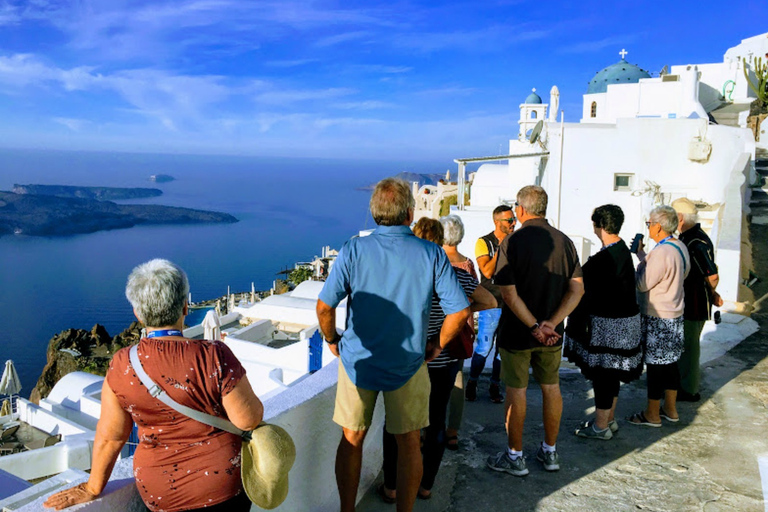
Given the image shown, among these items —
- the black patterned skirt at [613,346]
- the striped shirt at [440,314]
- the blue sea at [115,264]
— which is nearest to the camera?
the striped shirt at [440,314]

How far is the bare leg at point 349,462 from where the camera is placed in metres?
2.62

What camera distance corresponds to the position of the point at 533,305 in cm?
331

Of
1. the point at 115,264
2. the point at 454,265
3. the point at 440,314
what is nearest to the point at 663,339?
the point at 454,265

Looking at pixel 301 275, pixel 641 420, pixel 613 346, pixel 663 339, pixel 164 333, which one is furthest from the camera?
pixel 301 275

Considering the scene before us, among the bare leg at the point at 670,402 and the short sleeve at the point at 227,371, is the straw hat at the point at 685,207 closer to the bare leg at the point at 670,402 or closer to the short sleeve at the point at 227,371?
the bare leg at the point at 670,402

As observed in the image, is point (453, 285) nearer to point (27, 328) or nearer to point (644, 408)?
point (644, 408)

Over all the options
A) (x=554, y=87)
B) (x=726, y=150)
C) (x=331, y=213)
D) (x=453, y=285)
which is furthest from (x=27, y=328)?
(x=331, y=213)

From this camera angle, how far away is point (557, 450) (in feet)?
12.3

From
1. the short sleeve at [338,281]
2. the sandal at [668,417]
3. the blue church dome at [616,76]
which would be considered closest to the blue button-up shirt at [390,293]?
the short sleeve at [338,281]

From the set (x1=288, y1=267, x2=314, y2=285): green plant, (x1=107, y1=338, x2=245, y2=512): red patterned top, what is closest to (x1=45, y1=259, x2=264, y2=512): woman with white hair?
(x1=107, y1=338, x2=245, y2=512): red patterned top

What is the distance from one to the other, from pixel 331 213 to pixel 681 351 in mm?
194924

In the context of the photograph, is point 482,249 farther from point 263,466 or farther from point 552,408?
point 263,466

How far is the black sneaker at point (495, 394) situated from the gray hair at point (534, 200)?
68.4 inches

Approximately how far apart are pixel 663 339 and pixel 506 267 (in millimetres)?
1501
